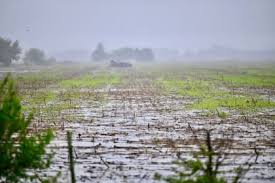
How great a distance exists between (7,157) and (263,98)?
22827mm

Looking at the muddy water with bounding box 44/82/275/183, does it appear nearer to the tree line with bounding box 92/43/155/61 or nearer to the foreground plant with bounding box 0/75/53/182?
the foreground plant with bounding box 0/75/53/182

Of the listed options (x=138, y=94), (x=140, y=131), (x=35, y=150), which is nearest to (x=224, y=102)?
(x=138, y=94)

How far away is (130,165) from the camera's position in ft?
41.1

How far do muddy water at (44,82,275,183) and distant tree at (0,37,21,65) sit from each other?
62.9 metres

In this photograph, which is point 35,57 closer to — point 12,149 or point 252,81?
point 252,81

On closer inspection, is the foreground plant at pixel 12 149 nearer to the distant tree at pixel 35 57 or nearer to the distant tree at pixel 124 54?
the distant tree at pixel 35 57

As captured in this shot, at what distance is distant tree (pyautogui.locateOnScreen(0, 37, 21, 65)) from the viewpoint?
8381 cm

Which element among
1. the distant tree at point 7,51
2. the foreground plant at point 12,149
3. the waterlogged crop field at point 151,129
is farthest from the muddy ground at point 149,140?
the distant tree at point 7,51

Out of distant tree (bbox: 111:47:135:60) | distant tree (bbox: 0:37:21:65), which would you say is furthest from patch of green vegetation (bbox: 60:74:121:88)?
distant tree (bbox: 111:47:135:60)

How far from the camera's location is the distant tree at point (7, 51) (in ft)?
275

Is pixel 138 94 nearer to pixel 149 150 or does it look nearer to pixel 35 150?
pixel 149 150

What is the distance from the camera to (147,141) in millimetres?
15648

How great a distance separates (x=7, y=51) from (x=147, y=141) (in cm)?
7513

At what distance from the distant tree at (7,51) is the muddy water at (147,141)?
206ft
